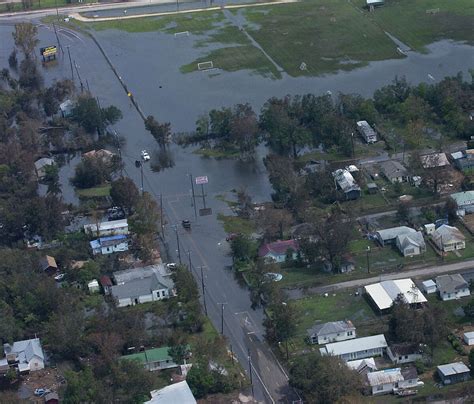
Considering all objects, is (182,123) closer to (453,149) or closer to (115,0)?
(453,149)

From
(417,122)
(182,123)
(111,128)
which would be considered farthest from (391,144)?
(111,128)

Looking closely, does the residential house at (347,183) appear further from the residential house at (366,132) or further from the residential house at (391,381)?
the residential house at (391,381)

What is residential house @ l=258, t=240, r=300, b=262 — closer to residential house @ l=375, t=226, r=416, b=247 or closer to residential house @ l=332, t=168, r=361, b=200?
residential house @ l=375, t=226, r=416, b=247

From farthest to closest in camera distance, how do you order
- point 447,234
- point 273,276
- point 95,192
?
point 95,192 → point 447,234 → point 273,276

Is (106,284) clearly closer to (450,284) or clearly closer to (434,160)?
(450,284)

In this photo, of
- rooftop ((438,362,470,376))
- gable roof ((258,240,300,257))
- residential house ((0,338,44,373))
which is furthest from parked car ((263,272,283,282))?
residential house ((0,338,44,373))

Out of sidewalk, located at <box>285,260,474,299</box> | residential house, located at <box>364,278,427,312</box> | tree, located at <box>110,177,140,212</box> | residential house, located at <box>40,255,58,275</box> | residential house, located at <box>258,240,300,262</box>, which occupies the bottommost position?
sidewalk, located at <box>285,260,474,299</box>

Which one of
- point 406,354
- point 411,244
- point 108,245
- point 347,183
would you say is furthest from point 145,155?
point 406,354
